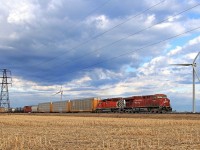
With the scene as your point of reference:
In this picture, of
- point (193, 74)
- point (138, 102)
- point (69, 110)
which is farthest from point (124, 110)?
point (69, 110)

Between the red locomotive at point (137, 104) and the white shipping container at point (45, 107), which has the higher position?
the red locomotive at point (137, 104)

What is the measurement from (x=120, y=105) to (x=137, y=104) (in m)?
7.08

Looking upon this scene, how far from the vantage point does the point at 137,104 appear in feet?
252

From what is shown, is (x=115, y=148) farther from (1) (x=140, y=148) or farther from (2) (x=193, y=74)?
(2) (x=193, y=74)

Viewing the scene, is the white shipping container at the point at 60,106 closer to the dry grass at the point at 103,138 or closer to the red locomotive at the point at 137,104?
the red locomotive at the point at 137,104

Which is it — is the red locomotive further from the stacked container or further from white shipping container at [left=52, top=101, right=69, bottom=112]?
white shipping container at [left=52, top=101, right=69, bottom=112]

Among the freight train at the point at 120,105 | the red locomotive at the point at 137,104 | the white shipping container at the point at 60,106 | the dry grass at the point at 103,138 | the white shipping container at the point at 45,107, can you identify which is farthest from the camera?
the white shipping container at the point at 45,107

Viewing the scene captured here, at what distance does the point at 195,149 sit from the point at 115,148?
3413 millimetres

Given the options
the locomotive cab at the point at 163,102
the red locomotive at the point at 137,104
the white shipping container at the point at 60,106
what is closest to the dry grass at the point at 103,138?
the locomotive cab at the point at 163,102

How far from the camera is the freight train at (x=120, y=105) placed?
2820 inches

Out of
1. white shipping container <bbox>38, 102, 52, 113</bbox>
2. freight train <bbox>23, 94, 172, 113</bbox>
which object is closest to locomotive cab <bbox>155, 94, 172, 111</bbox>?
freight train <bbox>23, 94, 172, 113</bbox>

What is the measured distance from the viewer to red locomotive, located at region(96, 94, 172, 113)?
71312 mm

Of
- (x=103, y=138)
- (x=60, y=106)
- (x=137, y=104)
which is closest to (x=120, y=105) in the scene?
(x=137, y=104)

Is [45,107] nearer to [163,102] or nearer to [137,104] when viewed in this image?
[137,104]
